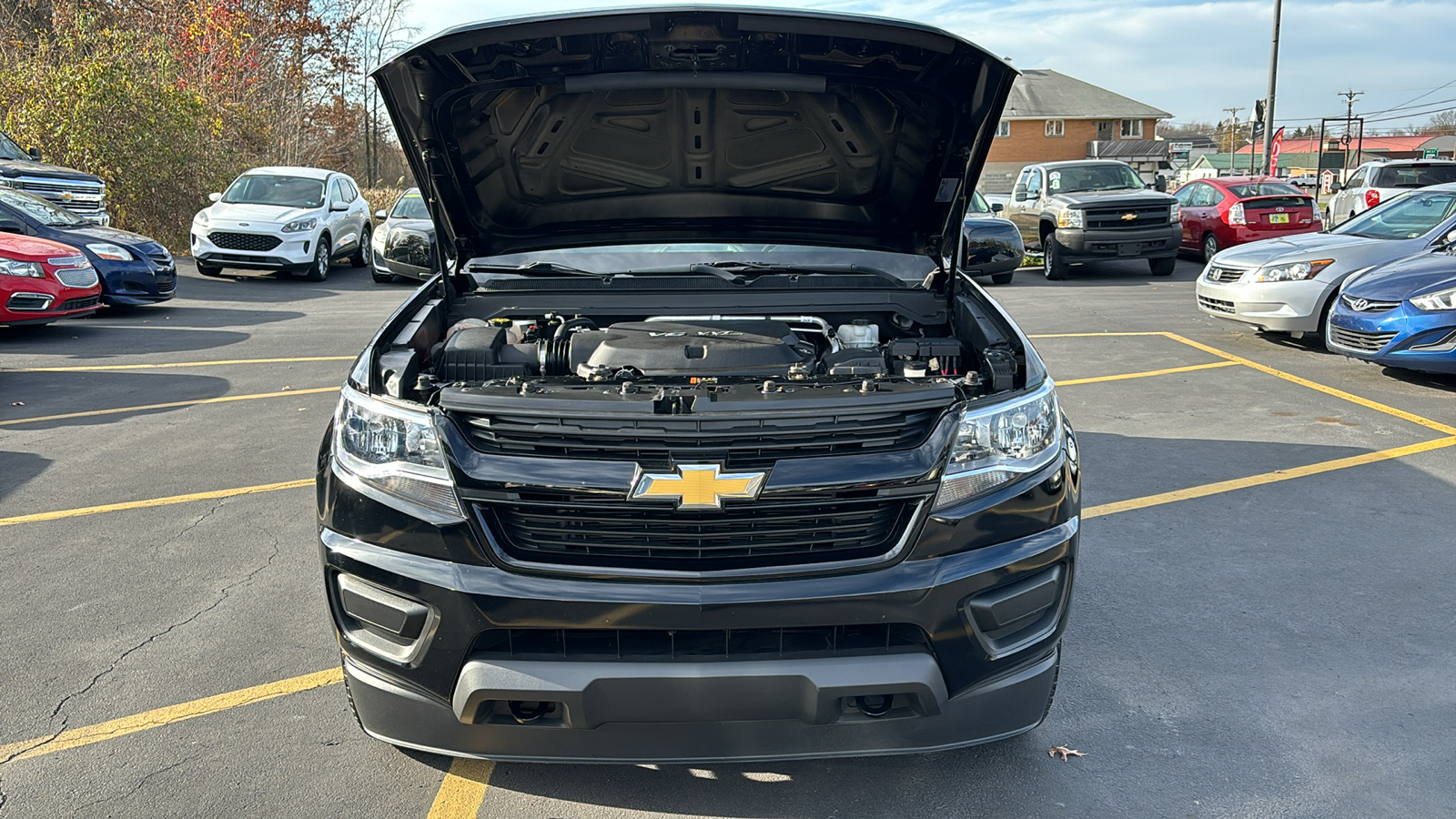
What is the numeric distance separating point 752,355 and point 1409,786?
2.17 metres

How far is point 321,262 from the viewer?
16.7 metres

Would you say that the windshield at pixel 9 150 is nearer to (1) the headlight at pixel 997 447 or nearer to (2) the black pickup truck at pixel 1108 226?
(2) the black pickup truck at pixel 1108 226

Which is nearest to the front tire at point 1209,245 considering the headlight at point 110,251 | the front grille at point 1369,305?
the front grille at point 1369,305

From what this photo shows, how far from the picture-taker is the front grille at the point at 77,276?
34.2ft

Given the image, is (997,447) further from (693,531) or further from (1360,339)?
(1360,339)

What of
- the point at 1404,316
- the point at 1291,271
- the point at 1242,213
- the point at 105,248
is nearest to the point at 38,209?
the point at 105,248

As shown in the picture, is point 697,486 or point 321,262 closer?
point 697,486

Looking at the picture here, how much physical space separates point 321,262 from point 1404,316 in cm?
1442

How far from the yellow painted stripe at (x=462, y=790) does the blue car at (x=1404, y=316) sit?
747cm

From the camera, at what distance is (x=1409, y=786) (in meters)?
2.89

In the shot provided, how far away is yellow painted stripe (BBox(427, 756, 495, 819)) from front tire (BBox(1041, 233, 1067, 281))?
570 inches

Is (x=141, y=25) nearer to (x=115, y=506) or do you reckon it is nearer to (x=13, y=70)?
(x=13, y=70)

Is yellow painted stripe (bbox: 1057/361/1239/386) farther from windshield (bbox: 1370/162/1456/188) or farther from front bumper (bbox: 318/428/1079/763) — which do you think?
windshield (bbox: 1370/162/1456/188)

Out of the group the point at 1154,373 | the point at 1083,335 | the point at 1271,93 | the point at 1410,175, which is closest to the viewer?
the point at 1154,373
